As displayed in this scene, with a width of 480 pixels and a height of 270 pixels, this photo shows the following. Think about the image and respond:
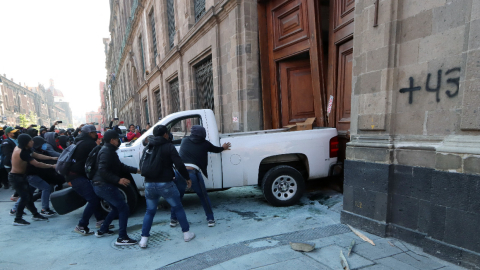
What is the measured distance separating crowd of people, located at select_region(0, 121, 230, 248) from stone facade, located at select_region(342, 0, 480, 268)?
2.47 m

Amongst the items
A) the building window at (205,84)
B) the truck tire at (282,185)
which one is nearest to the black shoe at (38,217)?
the truck tire at (282,185)

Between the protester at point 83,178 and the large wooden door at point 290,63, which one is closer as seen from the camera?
the protester at point 83,178

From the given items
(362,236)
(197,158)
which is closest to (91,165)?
(197,158)

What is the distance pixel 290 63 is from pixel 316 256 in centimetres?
569

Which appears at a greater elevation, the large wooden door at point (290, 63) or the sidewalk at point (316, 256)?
the large wooden door at point (290, 63)

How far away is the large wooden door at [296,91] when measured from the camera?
22.7ft

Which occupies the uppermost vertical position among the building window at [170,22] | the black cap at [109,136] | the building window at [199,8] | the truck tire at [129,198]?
the building window at [170,22]

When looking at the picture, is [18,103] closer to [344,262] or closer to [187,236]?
[187,236]

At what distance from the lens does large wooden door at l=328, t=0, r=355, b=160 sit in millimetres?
5453

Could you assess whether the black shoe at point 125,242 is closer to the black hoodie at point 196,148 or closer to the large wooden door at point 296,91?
the black hoodie at point 196,148

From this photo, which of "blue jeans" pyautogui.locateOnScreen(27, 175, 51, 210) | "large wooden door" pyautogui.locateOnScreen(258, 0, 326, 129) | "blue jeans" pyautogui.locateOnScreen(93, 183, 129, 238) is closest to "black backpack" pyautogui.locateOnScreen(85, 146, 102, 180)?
"blue jeans" pyautogui.locateOnScreen(93, 183, 129, 238)

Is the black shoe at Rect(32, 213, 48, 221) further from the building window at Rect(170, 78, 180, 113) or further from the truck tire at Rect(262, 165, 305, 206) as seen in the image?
the building window at Rect(170, 78, 180, 113)

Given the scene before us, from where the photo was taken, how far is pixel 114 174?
3641 mm

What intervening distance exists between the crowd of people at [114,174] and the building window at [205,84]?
595 cm
